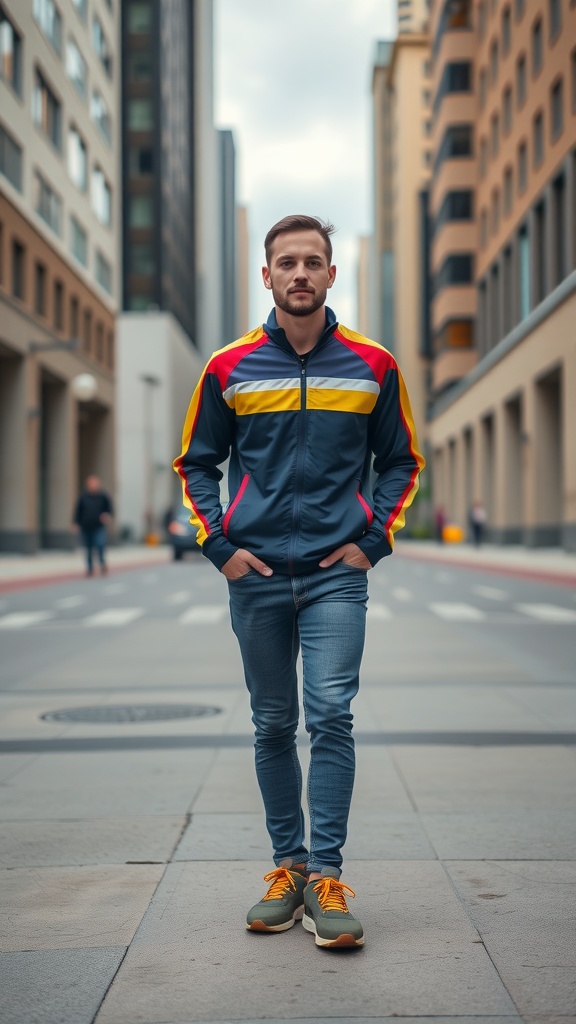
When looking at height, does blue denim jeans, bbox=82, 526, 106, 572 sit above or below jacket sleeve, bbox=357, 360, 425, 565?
below

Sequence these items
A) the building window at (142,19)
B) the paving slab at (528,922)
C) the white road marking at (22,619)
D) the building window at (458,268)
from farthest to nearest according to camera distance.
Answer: the building window at (142,19) → the building window at (458,268) → the white road marking at (22,619) → the paving slab at (528,922)

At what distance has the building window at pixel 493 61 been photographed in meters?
53.9

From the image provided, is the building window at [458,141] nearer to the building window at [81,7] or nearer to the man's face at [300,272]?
the building window at [81,7]

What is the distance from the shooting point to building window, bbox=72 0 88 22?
3956 cm

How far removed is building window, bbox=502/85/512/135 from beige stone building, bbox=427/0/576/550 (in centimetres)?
8

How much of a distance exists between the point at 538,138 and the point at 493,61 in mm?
13064

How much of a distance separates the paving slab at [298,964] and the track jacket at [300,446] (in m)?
1.01

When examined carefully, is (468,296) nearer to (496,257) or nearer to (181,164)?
(496,257)

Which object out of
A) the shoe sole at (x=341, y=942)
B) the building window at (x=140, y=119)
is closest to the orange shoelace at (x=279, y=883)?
the shoe sole at (x=341, y=942)

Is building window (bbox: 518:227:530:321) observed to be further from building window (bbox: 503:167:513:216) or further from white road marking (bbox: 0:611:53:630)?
white road marking (bbox: 0:611:53:630)

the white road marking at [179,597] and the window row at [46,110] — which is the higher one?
the window row at [46,110]

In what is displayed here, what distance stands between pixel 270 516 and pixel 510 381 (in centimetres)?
4844

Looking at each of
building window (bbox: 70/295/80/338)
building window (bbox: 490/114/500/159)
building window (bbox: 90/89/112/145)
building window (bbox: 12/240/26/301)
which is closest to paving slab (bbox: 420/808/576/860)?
building window (bbox: 12/240/26/301)

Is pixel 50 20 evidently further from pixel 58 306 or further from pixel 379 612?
pixel 379 612
